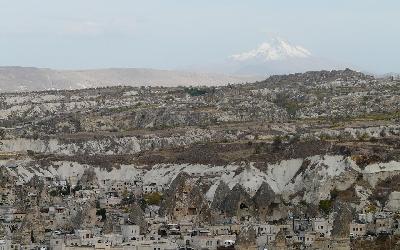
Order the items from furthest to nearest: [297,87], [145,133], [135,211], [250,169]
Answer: [297,87]
[145,133]
[250,169]
[135,211]

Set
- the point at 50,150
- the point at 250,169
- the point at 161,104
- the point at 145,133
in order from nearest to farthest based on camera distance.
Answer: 1. the point at 250,169
2. the point at 50,150
3. the point at 145,133
4. the point at 161,104

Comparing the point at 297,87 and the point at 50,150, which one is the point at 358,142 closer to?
the point at 50,150

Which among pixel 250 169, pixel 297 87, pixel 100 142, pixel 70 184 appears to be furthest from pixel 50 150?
pixel 297 87

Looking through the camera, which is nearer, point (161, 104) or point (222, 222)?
point (222, 222)

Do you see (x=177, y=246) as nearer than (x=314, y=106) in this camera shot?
Yes

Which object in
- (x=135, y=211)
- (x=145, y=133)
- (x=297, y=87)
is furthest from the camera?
(x=297, y=87)

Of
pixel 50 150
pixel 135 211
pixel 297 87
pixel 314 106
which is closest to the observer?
pixel 135 211

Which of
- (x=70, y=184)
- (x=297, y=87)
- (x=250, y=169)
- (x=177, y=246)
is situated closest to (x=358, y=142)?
(x=250, y=169)

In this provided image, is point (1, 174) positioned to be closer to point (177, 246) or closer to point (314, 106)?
point (177, 246)
